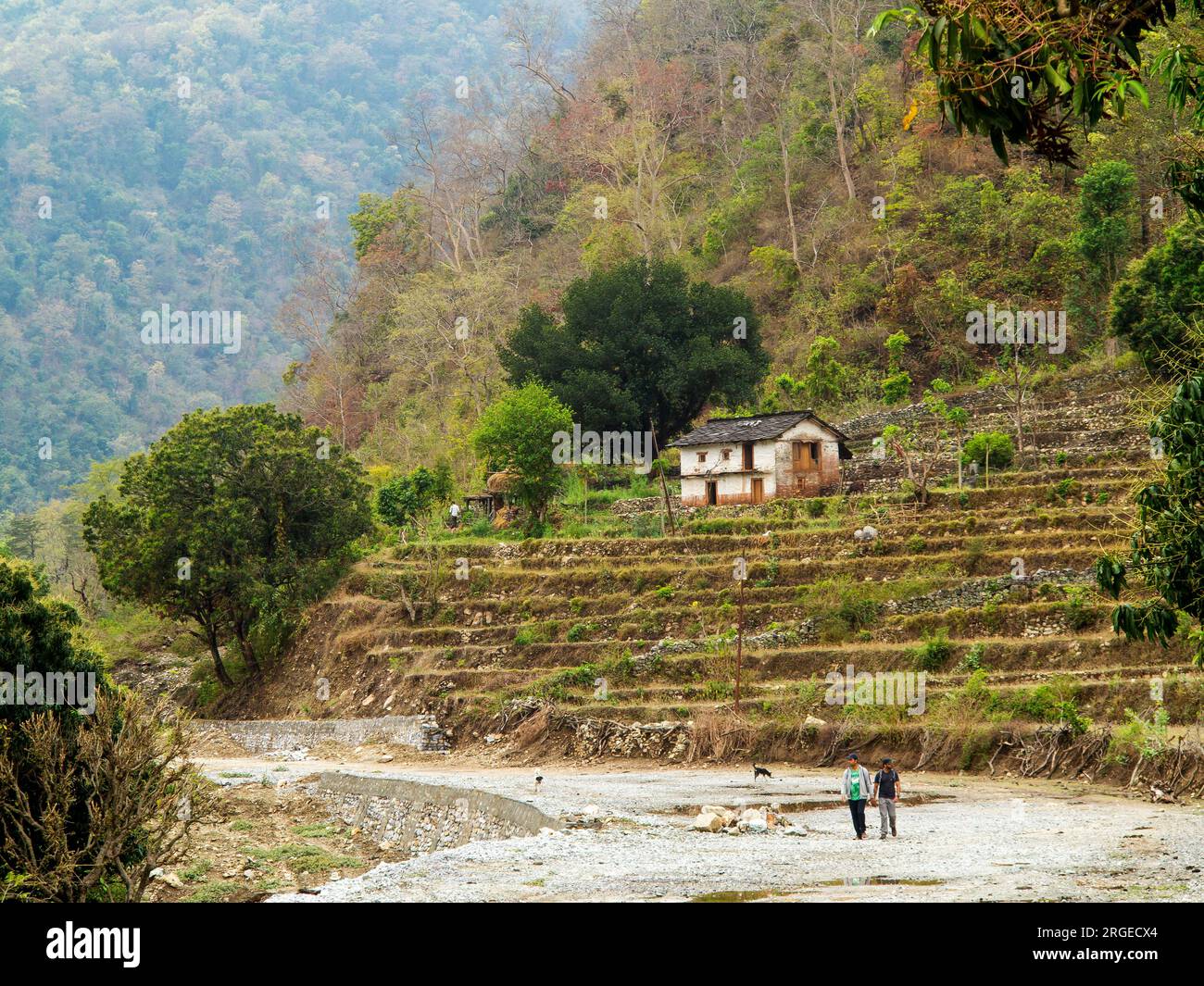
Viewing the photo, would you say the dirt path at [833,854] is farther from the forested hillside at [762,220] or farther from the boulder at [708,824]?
the forested hillside at [762,220]

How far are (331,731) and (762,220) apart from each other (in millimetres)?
36671

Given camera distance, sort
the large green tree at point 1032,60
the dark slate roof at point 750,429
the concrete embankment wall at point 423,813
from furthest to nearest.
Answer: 1. the dark slate roof at point 750,429
2. the concrete embankment wall at point 423,813
3. the large green tree at point 1032,60

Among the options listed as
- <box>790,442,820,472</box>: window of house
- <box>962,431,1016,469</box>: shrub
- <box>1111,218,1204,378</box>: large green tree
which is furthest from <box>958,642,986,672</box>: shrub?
<box>790,442,820,472</box>: window of house

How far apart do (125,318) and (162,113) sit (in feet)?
133

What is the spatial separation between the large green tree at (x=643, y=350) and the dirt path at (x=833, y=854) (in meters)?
26.6

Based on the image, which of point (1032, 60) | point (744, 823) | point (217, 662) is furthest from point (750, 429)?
point (1032, 60)

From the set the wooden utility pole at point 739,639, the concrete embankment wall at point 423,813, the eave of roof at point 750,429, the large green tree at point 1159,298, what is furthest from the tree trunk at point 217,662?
the large green tree at point 1159,298

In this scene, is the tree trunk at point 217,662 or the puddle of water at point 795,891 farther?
the tree trunk at point 217,662

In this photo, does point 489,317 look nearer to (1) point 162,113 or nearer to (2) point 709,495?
(2) point 709,495

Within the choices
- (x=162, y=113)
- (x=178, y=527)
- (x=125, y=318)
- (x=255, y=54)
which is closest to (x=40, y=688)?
(x=178, y=527)

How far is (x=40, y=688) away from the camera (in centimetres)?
1855

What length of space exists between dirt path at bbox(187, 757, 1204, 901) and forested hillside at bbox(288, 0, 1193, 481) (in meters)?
26.0

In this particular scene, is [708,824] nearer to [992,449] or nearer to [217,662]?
[992,449]

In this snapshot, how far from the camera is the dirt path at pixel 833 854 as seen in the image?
13.6 metres
